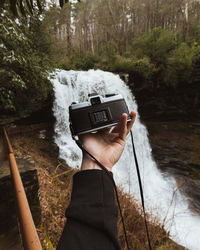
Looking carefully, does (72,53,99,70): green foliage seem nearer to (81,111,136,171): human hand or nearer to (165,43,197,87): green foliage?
(165,43,197,87): green foliage

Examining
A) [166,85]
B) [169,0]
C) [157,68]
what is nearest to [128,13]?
[169,0]

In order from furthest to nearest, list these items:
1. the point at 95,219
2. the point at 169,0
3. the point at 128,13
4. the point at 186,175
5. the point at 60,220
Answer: the point at 128,13 → the point at 169,0 → the point at 186,175 → the point at 60,220 → the point at 95,219

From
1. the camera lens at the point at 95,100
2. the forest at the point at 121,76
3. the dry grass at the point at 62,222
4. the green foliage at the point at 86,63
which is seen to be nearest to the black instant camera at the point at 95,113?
the camera lens at the point at 95,100

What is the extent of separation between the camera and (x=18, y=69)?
10.4ft

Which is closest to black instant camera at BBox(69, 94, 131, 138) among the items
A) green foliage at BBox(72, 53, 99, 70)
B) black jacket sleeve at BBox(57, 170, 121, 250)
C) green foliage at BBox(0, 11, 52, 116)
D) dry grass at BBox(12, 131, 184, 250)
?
black jacket sleeve at BBox(57, 170, 121, 250)

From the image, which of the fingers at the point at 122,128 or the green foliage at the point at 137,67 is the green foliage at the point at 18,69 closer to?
the fingers at the point at 122,128

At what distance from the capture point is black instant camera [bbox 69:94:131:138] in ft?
3.08

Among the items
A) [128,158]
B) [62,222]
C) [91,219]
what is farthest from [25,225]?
[128,158]

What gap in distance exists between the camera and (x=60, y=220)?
1.94 meters

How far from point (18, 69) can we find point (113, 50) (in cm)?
902

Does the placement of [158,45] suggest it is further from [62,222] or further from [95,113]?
[62,222]

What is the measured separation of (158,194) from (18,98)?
17.9ft

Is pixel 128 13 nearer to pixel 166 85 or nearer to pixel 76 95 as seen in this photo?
pixel 166 85

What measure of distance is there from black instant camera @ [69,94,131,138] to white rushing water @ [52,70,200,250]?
3.23 metres
